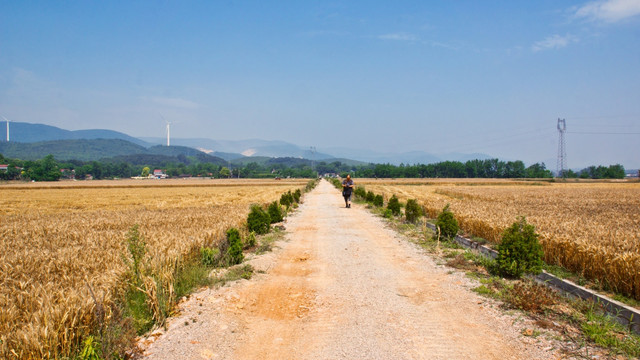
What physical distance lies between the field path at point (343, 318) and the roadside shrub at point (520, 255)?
1.25m

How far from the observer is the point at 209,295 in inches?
276

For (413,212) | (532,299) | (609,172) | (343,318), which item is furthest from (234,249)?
(609,172)

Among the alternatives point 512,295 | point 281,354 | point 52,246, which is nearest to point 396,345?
point 281,354

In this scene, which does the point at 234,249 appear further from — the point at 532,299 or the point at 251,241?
the point at 532,299

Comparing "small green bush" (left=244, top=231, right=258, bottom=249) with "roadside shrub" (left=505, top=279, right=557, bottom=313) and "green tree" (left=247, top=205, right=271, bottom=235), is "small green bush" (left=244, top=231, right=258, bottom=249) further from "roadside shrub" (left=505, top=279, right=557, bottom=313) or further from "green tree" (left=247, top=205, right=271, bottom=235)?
"roadside shrub" (left=505, top=279, right=557, bottom=313)

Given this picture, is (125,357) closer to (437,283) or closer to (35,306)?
(35,306)

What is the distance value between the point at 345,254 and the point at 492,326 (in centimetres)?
561

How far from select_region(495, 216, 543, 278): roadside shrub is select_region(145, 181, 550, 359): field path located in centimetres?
125

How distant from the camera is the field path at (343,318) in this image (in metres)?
4.76

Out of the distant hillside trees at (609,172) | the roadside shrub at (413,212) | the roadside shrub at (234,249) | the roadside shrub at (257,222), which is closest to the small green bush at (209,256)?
the roadside shrub at (234,249)

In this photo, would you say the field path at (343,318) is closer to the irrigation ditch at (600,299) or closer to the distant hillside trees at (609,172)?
the irrigation ditch at (600,299)

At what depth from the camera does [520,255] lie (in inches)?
321

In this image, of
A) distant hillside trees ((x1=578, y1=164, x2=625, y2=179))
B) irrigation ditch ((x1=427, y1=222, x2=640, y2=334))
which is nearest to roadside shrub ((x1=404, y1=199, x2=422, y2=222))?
irrigation ditch ((x1=427, y1=222, x2=640, y2=334))

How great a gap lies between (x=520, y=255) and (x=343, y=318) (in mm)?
4766
